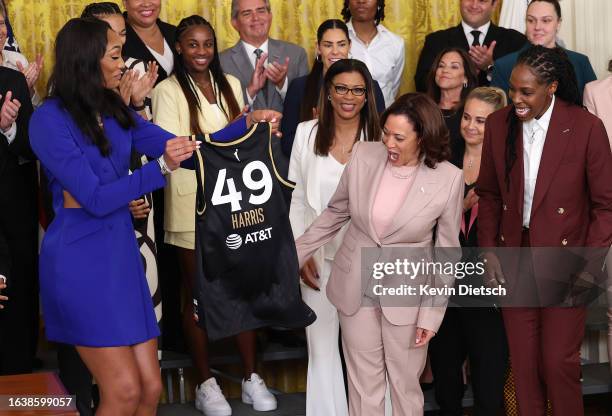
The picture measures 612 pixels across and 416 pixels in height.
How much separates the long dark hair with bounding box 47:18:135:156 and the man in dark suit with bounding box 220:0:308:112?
1.77 metres

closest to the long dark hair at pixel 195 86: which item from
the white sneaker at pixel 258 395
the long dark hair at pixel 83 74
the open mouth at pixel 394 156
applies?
the open mouth at pixel 394 156

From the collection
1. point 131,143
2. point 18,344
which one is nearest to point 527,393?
point 131,143

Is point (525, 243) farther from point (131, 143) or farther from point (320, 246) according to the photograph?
point (131, 143)

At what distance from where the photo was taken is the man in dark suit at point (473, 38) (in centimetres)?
574

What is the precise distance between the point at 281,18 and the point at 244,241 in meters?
2.36

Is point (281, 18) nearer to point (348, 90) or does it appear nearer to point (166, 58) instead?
point (166, 58)

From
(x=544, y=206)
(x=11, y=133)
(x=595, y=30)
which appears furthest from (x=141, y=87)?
(x=595, y=30)

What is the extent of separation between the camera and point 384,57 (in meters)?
5.73

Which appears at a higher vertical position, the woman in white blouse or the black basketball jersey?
the woman in white blouse

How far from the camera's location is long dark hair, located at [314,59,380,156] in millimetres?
4609

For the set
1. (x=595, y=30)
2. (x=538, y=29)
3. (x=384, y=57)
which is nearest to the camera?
(x=538, y=29)

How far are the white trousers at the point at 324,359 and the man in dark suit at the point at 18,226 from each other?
1.27 m

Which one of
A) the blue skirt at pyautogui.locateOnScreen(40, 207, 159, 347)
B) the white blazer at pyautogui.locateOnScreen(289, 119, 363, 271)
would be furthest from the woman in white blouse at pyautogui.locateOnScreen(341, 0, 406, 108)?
the blue skirt at pyautogui.locateOnScreen(40, 207, 159, 347)

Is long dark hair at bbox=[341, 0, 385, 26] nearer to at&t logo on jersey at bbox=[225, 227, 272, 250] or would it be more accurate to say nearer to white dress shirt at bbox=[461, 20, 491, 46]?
white dress shirt at bbox=[461, 20, 491, 46]
